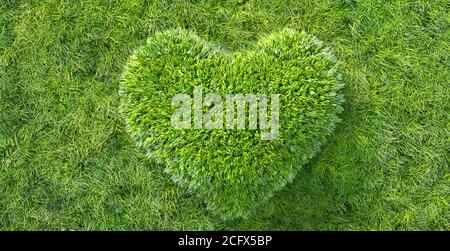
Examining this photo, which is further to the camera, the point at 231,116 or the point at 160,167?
the point at 160,167

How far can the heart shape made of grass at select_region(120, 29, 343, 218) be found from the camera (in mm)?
2854

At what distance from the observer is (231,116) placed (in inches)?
112

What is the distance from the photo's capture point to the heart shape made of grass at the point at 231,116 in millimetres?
2854

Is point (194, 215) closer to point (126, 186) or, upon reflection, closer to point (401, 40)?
point (126, 186)

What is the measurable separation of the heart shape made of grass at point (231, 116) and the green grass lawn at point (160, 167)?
0.84ft

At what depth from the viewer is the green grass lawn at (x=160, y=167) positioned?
321 cm

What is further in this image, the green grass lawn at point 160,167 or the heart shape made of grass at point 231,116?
the green grass lawn at point 160,167

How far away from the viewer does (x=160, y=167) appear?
126 inches

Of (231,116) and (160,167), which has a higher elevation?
(231,116)

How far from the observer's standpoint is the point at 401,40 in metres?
3.24

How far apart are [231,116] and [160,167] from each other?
75 cm

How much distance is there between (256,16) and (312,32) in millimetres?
452

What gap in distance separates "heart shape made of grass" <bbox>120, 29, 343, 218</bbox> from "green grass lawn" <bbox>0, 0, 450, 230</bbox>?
0.84ft

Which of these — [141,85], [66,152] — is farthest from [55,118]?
[141,85]
